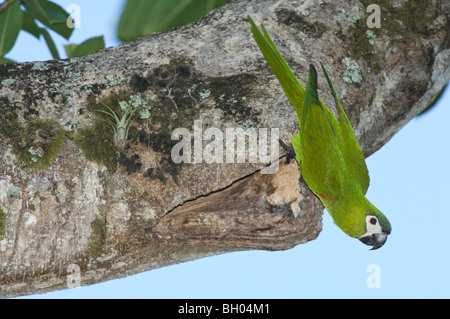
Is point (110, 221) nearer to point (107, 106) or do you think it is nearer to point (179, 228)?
point (179, 228)

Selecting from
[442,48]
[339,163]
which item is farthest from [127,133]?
[442,48]

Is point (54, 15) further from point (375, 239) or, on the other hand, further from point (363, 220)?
point (375, 239)

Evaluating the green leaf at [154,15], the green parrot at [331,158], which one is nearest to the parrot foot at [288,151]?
the green parrot at [331,158]

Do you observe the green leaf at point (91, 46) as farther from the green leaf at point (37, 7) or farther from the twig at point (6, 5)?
the twig at point (6, 5)

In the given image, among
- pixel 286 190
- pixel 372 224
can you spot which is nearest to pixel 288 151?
pixel 286 190

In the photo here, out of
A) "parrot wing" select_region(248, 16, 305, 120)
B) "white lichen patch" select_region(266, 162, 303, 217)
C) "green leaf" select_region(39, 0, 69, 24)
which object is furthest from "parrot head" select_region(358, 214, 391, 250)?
"green leaf" select_region(39, 0, 69, 24)

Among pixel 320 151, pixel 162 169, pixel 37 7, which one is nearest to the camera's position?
pixel 162 169
